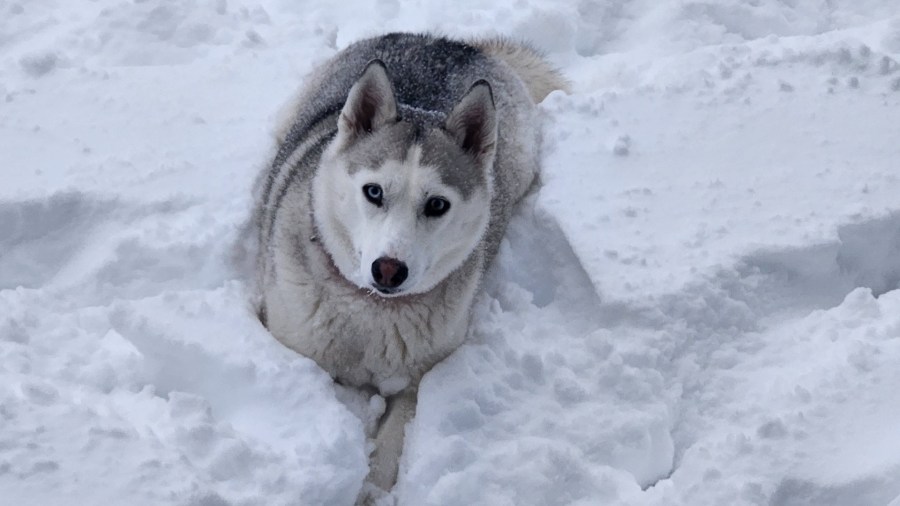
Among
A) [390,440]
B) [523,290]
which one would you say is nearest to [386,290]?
[390,440]

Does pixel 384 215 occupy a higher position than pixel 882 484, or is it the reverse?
pixel 384 215

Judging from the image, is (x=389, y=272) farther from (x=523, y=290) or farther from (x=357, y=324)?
(x=523, y=290)

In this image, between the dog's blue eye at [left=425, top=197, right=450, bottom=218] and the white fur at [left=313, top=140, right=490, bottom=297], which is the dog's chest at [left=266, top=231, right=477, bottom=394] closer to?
the white fur at [left=313, top=140, right=490, bottom=297]

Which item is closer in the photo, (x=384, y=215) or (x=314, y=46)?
(x=384, y=215)

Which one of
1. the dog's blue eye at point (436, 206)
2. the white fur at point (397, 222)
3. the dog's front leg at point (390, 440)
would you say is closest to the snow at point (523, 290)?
the dog's front leg at point (390, 440)

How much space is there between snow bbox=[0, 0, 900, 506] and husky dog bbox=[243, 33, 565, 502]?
0.12m

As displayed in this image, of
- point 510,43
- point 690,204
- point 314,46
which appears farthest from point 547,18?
point 690,204

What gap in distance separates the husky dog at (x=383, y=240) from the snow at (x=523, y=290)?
123mm

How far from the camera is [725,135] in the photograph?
16.9 ft

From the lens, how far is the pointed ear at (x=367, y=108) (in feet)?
12.4

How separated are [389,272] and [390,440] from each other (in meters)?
0.70

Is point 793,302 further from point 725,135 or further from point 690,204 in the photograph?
point 725,135

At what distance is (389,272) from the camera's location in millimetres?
3408

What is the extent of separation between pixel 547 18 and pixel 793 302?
9.81ft
